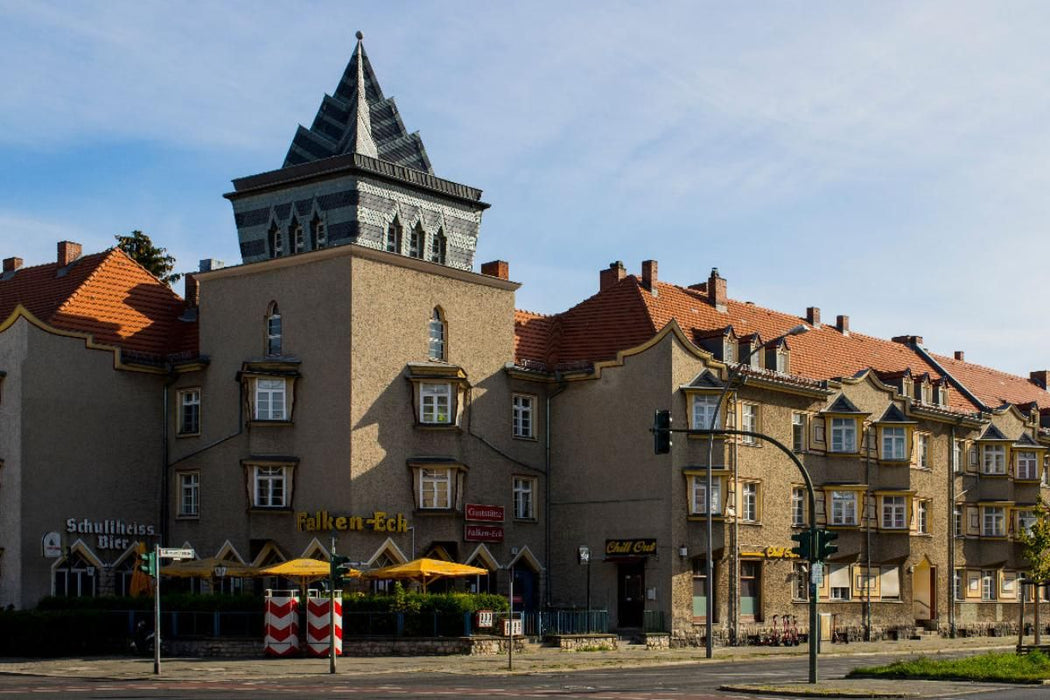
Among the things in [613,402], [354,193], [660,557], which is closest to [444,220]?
[354,193]

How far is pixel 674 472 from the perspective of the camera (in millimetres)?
51344

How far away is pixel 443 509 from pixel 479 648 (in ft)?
24.2

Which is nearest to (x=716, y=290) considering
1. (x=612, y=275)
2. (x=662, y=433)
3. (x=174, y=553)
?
(x=612, y=275)

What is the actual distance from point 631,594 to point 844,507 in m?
10.7

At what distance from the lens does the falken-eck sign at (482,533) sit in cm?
5072

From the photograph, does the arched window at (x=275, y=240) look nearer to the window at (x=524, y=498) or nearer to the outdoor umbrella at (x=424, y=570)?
the window at (x=524, y=498)

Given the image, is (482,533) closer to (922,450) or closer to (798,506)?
(798,506)

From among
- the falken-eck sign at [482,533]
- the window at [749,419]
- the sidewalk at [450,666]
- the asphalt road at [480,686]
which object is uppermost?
the window at [749,419]

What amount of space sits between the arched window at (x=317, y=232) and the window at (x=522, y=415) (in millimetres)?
8414

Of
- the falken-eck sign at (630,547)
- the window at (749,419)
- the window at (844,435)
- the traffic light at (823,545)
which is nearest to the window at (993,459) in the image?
the window at (844,435)

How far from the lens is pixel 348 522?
157 feet

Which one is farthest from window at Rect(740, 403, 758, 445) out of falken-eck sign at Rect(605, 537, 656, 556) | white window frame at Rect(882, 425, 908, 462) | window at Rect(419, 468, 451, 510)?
window at Rect(419, 468, 451, 510)

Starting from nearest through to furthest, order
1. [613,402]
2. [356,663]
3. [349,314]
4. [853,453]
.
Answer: [356,663], [349,314], [613,402], [853,453]

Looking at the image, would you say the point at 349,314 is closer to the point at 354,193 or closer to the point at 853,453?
the point at 354,193
